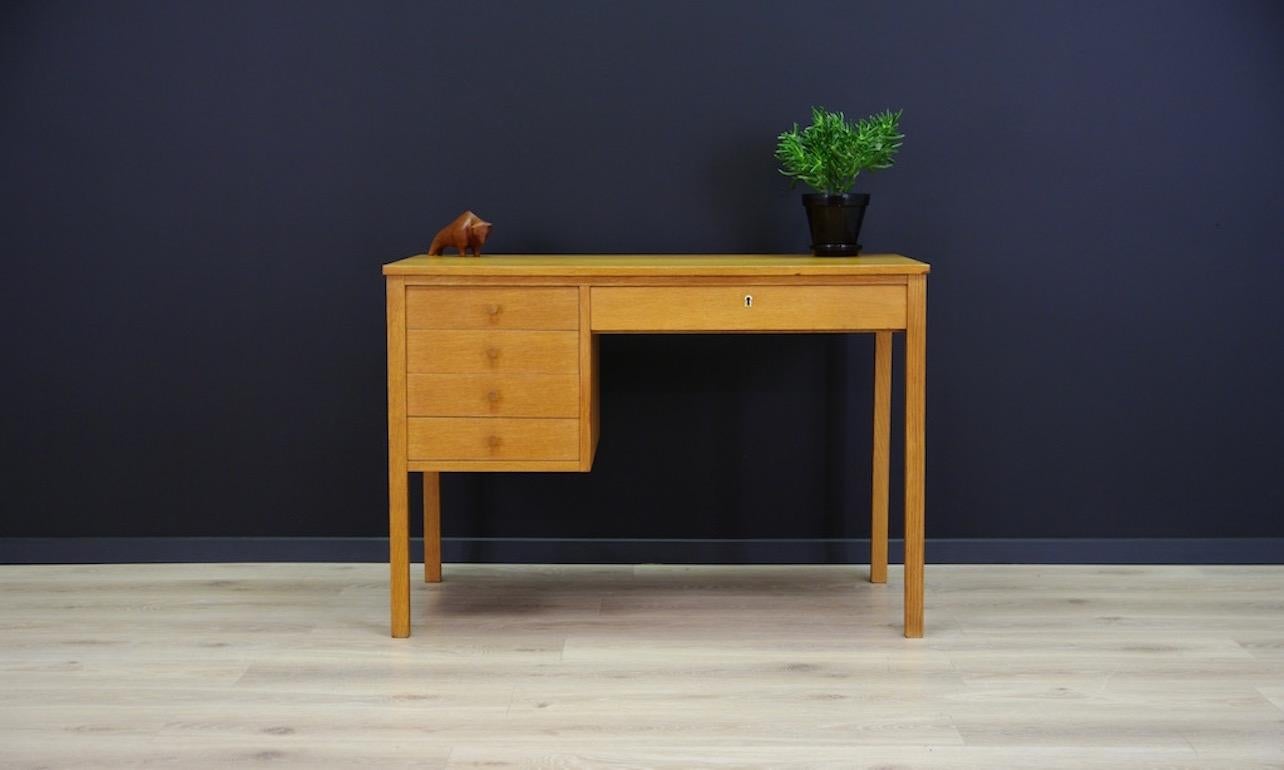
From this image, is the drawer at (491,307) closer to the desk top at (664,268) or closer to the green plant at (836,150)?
the desk top at (664,268)

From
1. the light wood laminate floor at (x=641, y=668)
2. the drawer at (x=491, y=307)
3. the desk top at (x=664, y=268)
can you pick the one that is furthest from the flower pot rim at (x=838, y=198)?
the light wood laminate floor at (x=641, y=668)

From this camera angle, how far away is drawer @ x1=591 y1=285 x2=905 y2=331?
2656 mm

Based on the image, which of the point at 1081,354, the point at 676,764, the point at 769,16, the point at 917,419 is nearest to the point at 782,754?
the point at 676,764

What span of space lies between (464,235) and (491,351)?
299 mm

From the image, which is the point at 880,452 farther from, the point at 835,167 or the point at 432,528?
the point at 432,528

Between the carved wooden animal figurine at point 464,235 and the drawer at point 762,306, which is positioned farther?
the carved wooden animal figurine at point 464,235

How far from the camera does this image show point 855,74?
3.16 m

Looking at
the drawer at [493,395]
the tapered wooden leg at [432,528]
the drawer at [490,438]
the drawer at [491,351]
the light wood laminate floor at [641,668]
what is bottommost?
the light wood laminate floor at [641,668]

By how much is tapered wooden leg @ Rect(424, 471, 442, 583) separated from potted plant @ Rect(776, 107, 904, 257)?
3.28 feet

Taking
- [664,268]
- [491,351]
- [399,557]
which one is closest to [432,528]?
[399,557]

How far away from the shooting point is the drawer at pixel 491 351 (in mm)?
2682

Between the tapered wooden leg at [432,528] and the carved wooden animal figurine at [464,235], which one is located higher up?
the carved wooden animal figurine at [464,235]

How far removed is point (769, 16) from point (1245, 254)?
124 centimetres

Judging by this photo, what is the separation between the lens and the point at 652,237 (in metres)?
3.20
